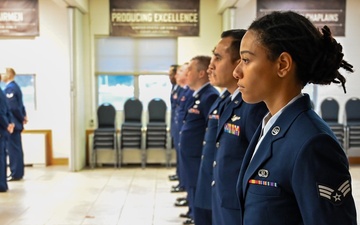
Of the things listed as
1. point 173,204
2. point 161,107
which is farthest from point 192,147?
point 161,107

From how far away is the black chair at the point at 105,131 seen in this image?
7.48 m

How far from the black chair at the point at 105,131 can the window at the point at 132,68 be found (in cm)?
43

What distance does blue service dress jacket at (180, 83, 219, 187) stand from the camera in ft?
12.3

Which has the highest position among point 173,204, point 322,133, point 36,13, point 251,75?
point 36,13

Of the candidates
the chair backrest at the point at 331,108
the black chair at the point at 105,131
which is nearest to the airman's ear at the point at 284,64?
the chair backrest at the point at 331,108

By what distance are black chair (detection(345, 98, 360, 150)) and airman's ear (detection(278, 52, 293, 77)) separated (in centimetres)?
493

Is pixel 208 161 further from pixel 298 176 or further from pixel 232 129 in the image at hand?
pixel 298 176

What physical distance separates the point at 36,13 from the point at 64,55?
949 millimetres

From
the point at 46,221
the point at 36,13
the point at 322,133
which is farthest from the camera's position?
the point at 36,13

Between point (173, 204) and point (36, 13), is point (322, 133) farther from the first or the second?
point (36, 13)

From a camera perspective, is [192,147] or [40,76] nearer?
[192,147]

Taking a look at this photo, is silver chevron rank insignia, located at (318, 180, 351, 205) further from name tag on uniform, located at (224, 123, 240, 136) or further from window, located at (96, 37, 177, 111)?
window, located at (96, 37, 177, 111)

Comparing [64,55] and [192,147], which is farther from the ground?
[64,55]

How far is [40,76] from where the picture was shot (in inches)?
306
